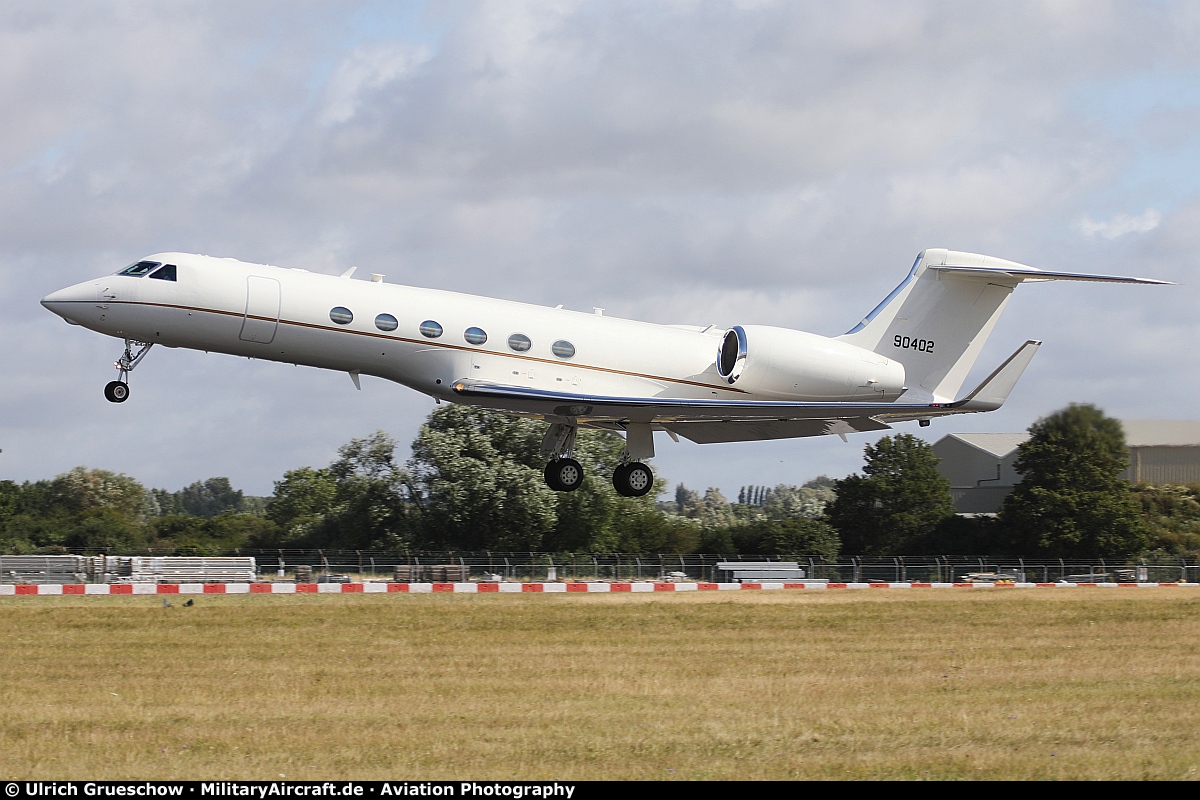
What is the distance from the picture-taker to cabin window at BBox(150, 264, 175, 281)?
19641 mm

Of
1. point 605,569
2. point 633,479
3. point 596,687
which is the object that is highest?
point 633,479

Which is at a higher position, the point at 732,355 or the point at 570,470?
the point at 732,355

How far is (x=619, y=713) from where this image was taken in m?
15.2

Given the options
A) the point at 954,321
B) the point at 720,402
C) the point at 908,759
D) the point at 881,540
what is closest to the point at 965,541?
the point at 881,540

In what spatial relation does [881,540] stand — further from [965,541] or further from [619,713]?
[619,713]

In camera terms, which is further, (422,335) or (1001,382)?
(1001,382)

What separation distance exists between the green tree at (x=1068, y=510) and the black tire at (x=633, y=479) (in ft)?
83.2

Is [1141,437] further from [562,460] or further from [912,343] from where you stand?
[562,460]

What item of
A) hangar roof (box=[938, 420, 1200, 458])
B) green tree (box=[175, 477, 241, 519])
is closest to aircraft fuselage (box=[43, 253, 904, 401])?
hangar roof (box=[938, 420, 1200, 458])

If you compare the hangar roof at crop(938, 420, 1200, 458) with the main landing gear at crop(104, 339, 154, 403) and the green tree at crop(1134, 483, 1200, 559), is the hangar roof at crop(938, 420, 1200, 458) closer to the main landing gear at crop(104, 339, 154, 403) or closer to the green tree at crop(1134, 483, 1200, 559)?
the green tree at crop(1134, 483, 1200, 559)

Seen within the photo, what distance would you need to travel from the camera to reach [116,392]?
20516 mm

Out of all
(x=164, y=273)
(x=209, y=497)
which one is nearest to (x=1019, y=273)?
(x=164, y=273)

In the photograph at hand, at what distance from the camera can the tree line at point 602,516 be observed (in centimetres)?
5012

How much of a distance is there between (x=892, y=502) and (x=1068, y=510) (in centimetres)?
979
